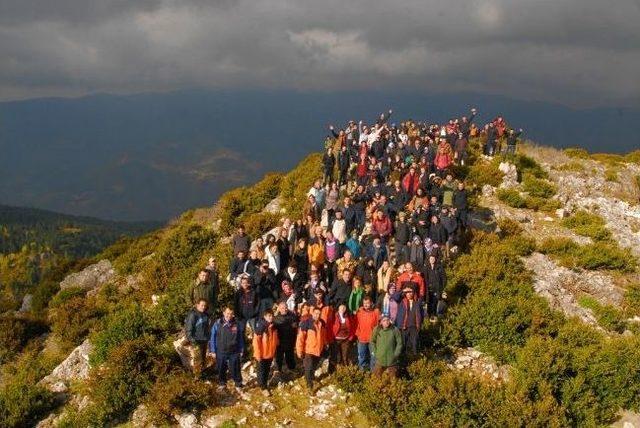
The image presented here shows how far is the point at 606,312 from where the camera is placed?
15.9m

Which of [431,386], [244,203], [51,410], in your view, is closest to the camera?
[431,386]

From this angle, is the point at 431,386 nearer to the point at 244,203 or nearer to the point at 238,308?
the point at 238,308

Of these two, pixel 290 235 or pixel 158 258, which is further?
pixel 158 258

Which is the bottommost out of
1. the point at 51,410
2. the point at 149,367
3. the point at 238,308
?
the point at 51,410

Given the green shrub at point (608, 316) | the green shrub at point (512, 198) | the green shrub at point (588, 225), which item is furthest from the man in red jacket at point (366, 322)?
the green shrub at point (512, 198)

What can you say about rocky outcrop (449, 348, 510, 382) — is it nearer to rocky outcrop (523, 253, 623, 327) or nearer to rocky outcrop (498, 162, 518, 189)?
rocky outcrop (523, 253, 623, 327)

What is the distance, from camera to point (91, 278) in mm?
26094

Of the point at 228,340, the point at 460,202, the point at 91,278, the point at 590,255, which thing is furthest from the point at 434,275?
the point at 91,278

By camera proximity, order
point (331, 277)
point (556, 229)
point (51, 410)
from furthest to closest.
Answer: point (556, 229)
point (331, 277)
point (51, 410)

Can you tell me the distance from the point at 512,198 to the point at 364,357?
50.1ft

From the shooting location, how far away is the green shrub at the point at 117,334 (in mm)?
14695

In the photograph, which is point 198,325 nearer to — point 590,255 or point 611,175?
point 590,255

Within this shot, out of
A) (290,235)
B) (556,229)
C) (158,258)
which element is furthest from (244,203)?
(556,229)

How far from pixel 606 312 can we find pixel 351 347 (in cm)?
914
